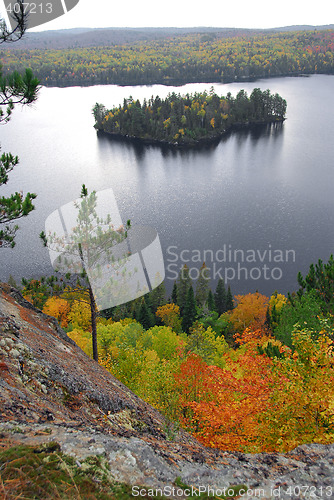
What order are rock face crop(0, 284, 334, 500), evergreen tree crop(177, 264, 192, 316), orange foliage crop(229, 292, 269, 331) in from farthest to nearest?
evergreen tree crop(177, 264, 192, 316), orange foliage crop(229, 292, 269, 331), rock face crop(0, 284, 334, 500)

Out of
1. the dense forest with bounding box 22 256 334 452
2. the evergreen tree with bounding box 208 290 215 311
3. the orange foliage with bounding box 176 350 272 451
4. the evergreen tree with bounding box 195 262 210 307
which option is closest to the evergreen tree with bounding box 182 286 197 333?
the evergreen tree with bounding box 208 290 215 311

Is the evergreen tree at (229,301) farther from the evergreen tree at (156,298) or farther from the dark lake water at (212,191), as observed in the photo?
the evergreen tree at (156,298)

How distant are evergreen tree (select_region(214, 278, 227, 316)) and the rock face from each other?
1681 inches

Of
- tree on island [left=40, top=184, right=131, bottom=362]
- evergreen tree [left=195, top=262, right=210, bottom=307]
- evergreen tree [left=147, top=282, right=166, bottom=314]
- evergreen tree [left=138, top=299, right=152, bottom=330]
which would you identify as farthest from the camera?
evergreen tree [left=147, top=282, right=166, bottom=314]

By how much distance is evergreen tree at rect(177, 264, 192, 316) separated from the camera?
5394 cm

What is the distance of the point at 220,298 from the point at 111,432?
46883mm

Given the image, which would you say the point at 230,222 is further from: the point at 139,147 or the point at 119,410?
the point at 139,147

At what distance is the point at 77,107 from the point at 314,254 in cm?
16341

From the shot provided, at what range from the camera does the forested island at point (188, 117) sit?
438 ft

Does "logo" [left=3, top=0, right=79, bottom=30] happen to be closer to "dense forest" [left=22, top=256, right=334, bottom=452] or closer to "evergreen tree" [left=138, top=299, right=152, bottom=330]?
"dense forest" [left=22, top=256, right=334, bottom=452]

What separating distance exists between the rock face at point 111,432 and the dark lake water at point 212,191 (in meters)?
36.1

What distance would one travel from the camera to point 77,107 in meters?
183

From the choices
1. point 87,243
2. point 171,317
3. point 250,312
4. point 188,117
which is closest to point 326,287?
point 87,243

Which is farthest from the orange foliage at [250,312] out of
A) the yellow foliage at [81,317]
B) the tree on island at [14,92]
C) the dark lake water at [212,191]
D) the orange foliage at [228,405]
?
the tree on island at [14,92]
